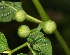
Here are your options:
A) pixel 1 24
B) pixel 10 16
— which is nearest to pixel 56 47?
pixel 1 24

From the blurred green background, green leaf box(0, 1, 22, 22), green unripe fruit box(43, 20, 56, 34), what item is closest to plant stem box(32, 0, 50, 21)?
green unripe fruit box(43, 20, 56, 34)

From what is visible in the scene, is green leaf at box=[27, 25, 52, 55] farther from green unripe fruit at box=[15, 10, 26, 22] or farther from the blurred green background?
the blurred green background

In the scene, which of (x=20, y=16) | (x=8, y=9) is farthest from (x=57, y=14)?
(x=20, y=16)

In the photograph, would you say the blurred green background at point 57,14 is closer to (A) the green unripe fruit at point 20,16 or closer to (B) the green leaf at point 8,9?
(B) the green leaf at point 8,9

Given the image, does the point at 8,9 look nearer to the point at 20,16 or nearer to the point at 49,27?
the point at 20,16

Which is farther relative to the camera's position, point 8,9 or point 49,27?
point 8,9

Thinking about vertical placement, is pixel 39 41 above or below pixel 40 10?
below

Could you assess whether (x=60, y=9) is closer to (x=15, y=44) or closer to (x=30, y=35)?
(x=15, y=44)
